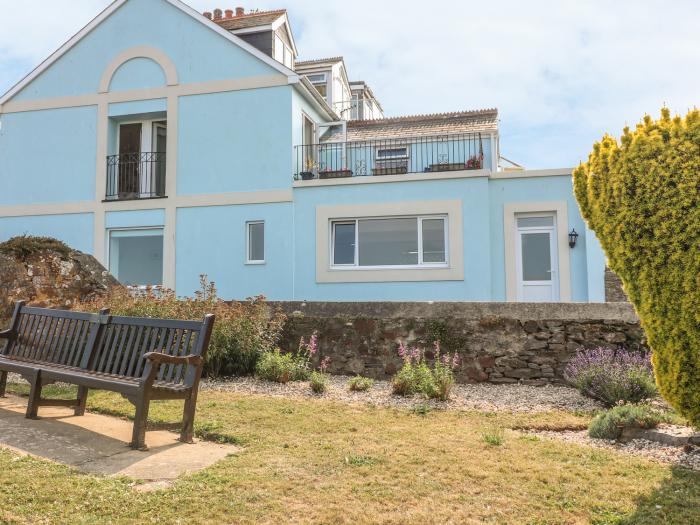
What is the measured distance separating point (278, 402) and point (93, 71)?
1396cm

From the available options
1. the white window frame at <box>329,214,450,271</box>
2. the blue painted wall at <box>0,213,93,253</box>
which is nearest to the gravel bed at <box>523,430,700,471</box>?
the white window frame at <box>329,214,450,271</box>

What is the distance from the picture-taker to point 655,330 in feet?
15.7

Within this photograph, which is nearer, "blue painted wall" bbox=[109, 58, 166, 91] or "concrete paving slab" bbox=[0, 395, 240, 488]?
"concrete paving slab" bbox=[0, 395, 240, 488]

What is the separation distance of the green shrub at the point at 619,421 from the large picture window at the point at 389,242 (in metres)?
8.38

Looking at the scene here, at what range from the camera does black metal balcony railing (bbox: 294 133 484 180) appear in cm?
1605

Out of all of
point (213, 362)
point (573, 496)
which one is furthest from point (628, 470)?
point (213, 362)

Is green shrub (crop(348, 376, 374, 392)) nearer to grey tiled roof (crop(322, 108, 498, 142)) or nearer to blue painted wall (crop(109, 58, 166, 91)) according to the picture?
grey tiled roof (crop(322, 108, 498, 142))

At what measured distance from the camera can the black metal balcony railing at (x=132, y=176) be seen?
16.6m

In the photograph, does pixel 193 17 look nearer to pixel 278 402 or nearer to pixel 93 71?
pixel 93 71

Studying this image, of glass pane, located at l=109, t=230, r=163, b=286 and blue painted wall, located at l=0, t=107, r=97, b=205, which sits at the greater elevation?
blue painted wall, located at l=0, t=107, r=97, b=205

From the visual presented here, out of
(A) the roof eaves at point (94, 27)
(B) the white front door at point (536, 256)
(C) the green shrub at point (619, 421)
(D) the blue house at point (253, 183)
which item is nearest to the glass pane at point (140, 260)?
(D) the blue house at point (253, 183)

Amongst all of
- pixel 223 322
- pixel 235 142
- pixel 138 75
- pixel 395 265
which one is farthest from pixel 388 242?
pixel 138 75

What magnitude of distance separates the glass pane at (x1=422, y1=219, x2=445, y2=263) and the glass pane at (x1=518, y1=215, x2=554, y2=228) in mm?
1883

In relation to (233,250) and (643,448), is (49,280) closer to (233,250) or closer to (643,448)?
(233,250)
